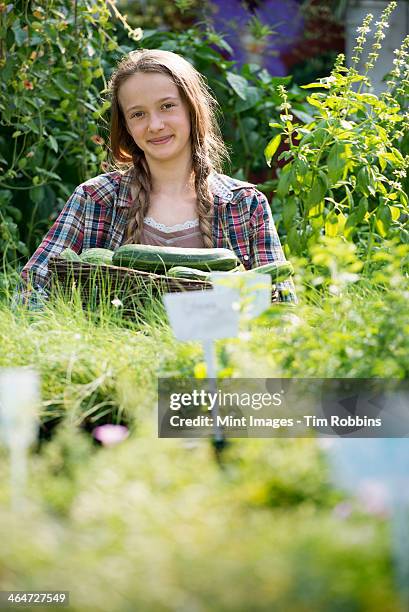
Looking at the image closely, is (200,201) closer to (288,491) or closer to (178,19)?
(288,491)

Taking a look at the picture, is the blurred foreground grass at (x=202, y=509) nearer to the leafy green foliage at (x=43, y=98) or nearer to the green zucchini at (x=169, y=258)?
the green zucchini at (x=169, y=258)

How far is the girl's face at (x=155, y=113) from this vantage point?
2.58 meters

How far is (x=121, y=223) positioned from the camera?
8.95 feet

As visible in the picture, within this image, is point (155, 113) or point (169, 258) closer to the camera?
point (169, 258)

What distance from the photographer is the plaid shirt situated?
2.65 m

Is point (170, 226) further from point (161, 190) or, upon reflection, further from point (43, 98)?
point (43, 98)

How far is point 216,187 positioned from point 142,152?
0.27 m

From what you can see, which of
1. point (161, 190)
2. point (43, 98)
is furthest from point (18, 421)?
point (43, 98)

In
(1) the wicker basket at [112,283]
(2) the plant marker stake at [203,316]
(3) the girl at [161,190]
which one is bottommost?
(2) the plant marker stake at [203,316]

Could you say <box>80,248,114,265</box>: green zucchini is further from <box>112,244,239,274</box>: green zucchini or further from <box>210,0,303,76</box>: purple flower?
<box>210,0,303,76</box>: purple flower

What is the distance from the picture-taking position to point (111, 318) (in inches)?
82.6

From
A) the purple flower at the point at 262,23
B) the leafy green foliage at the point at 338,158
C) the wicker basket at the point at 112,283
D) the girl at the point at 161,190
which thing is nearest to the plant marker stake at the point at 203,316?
the wicker basket at the point at 112,283

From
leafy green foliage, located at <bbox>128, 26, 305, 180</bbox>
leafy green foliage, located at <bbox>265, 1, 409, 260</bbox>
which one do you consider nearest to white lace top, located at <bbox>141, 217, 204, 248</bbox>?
leafy green foliage, located at <bbox>265, 1, 409, 260</bbox>

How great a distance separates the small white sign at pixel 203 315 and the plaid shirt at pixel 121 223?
1106mm
